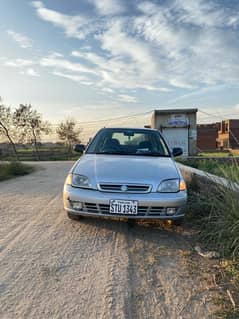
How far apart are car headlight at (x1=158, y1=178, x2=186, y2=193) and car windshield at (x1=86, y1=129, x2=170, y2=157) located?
1.07m

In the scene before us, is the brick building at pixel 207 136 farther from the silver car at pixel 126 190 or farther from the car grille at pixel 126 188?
the car grille at pixel 126 188

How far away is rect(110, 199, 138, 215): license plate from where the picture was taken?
3135 mm

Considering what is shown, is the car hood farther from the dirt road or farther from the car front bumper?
the dirt road

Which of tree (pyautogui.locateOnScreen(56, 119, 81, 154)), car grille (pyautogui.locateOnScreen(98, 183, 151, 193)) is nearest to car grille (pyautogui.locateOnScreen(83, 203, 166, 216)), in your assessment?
car grille (pyautogui.locateOnScreen(98, 183, 151, 193))

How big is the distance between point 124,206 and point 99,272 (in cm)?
91

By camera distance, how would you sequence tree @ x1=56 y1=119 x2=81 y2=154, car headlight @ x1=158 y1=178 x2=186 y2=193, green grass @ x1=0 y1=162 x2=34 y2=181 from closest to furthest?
car headlight @ x1=158 y1=178 x2=186 y2=193 < green grass @ x1=0 y1=162 x2=34 y2=181 < tree @ x1=56 y1=119 x2=81 y2=154

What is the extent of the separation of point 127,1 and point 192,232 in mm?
6734

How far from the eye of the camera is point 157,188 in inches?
128

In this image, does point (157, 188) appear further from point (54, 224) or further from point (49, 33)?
point (49, 33)

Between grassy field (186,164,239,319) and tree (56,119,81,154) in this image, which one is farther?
tree (56,119,81,154)

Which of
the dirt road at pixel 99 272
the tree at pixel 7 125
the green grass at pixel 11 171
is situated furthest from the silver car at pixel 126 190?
the tree at pixel 7 125

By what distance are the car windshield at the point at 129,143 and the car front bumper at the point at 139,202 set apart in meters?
1.28

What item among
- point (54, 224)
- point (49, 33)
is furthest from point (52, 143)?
point (54, 224)

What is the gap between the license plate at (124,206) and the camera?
3135mm
